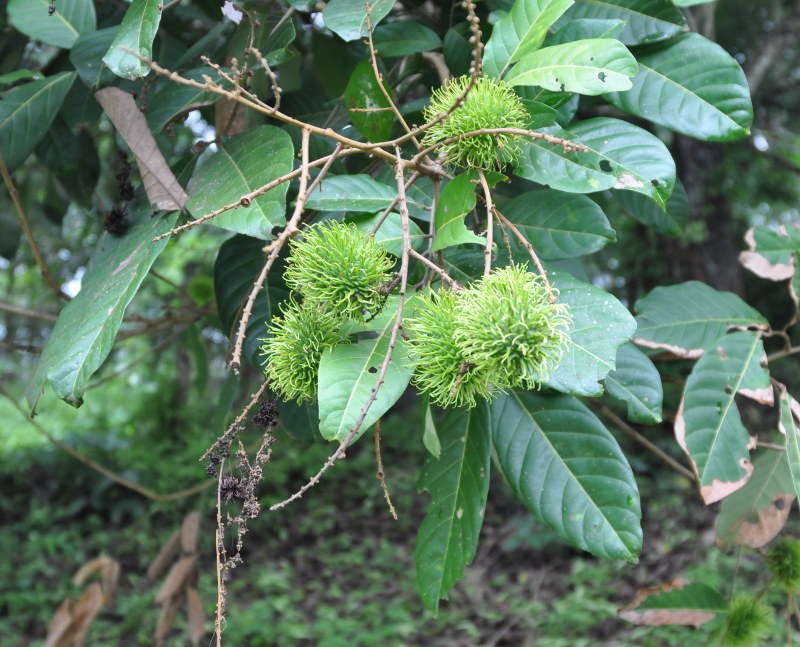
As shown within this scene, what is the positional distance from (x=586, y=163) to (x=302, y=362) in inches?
17.3

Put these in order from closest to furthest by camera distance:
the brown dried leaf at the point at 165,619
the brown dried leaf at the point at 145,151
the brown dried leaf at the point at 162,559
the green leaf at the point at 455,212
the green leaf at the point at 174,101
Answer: the green leaf at the point at 455,212, the brown dried leaf at the point at 145,151, the green leaf at the point at 174,101, the brown dried leaf at the point at 165,619, the brown dried leaf at the point at 162,559

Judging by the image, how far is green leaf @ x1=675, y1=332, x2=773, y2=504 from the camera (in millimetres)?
972

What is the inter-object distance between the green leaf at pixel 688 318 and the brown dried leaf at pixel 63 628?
58.3 inches

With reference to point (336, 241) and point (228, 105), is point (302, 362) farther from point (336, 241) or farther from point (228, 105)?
point (228, 105)

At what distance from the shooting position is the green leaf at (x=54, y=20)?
1280 millimetres

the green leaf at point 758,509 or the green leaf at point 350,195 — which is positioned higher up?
the green leaf at point 350,195

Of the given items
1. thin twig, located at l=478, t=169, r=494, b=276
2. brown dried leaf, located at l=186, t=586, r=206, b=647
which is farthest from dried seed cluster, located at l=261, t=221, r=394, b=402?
brown dried leaf, located at l=186, t=586, r=206, b=647

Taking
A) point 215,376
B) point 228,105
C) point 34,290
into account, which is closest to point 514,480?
point 228,105

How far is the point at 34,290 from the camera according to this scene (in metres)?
4.03

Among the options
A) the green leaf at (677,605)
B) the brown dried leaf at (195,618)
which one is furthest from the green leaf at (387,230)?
the brown dried leaf at (195,618)

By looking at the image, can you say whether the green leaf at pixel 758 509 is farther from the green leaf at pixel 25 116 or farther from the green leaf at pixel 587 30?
the green leaf at pixel 25 116

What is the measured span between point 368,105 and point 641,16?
46 centimetres

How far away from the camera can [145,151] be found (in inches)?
39.3

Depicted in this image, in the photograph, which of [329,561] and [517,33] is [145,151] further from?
[329,561]
